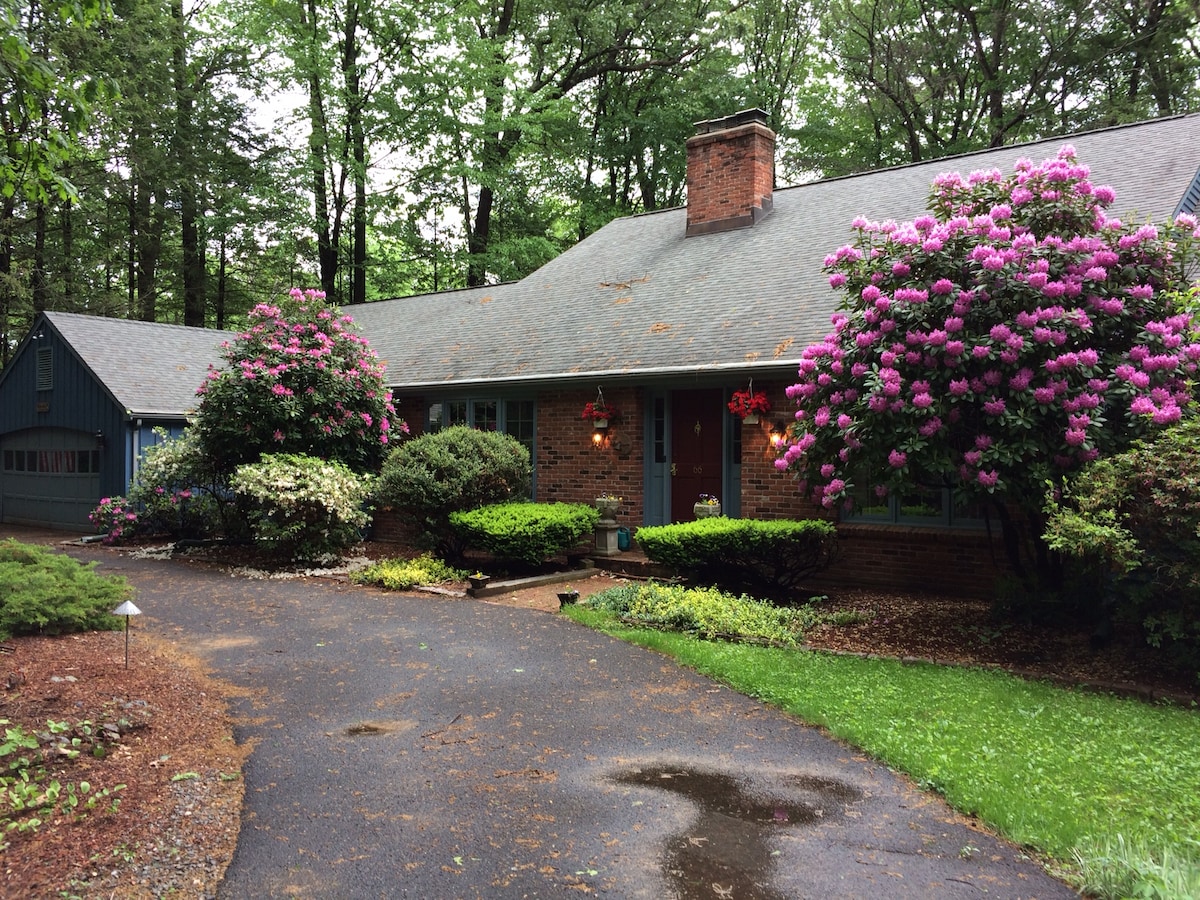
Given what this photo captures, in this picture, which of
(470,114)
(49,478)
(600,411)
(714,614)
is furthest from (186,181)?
(714,614)

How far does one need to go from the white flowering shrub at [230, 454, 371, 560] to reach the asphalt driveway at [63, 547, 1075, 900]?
4444 millimetres

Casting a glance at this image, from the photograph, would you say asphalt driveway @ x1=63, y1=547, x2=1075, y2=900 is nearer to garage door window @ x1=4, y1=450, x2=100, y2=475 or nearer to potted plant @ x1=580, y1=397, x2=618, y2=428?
potted plant @ x1=580, y1=397, x2=618, y2=428

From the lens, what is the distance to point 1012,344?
6.59 meters

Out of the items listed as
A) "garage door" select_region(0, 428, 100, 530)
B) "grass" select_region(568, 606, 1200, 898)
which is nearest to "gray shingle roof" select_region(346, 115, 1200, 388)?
"grass" select_region(568, 606, 1200, 898)

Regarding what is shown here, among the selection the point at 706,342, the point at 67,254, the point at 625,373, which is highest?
the point at 67,254

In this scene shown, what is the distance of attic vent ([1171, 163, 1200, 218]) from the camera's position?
976 centimetres

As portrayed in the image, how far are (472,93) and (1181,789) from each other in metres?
24.8

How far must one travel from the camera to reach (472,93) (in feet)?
79.9

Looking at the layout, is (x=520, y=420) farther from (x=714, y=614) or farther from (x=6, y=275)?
(x=6, y=275)

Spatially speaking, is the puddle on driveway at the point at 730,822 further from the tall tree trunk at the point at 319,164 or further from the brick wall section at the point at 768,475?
the tall tree trunk at the point at 319,164

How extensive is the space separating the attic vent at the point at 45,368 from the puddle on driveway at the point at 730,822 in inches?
702

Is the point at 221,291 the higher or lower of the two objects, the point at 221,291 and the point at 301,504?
the higher

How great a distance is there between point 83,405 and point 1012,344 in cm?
1715

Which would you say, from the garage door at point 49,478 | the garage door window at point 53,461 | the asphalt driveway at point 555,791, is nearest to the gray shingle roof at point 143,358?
the garage door at point 49,478
